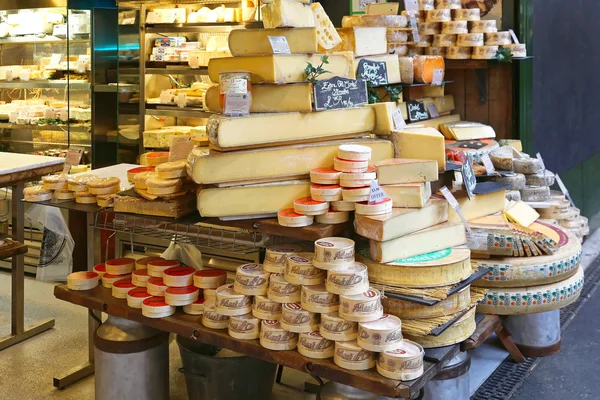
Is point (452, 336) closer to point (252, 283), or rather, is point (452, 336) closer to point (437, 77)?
point (252, 283)

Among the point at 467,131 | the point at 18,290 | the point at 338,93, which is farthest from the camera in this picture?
the point at 467,131

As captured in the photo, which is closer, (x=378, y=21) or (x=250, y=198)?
(x=250, y=198)

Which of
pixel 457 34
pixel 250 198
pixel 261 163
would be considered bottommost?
pixel 250 198

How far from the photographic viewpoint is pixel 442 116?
16.2ft

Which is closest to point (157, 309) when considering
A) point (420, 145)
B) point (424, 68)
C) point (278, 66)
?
point (278, 66)

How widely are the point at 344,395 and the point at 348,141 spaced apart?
98 centimetres

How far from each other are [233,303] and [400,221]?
2.19 feet

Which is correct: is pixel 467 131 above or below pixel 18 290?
above

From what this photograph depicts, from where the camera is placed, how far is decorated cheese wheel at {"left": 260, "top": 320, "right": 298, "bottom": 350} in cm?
255

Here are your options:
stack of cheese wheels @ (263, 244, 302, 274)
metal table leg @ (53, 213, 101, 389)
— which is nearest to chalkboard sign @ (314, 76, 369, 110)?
stack of cheese wheels @ (263, 244, 302, 274)

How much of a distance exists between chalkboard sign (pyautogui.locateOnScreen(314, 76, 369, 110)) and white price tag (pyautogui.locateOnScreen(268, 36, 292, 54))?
176 millimetres

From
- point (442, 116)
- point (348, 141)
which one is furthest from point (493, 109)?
point (348, 141)

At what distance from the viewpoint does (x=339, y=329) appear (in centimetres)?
244

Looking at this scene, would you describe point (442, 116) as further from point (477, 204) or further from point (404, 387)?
point (404, 387)
